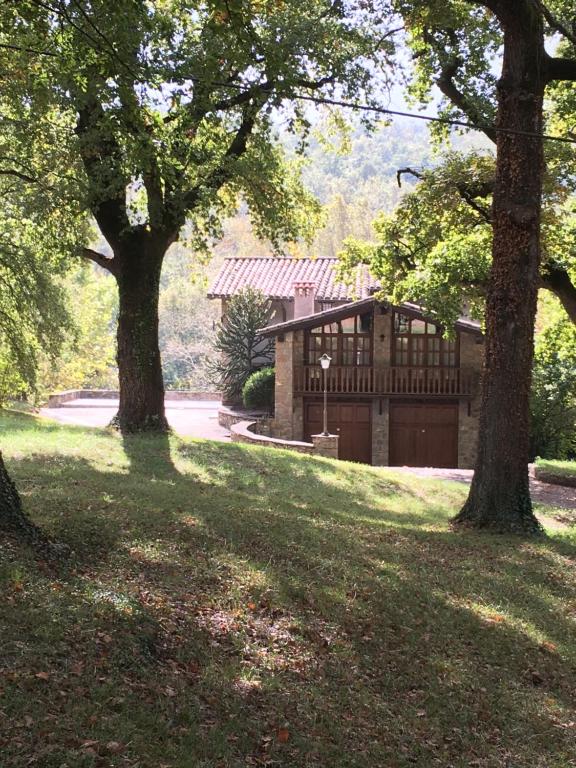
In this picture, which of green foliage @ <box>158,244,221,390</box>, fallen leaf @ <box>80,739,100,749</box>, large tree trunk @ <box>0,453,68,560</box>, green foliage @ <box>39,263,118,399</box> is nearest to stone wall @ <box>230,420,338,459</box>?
large tree trunk @ <box>0,453,68,560</box>

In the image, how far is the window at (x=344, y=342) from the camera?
93.8 ft

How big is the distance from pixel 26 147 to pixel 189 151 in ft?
9.67

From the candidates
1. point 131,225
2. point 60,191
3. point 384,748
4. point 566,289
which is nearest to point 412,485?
point 566,289

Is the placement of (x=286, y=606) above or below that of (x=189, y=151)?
below

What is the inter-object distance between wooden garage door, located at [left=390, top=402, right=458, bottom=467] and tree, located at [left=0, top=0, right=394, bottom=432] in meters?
12.1

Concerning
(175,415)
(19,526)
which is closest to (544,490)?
(19,526)

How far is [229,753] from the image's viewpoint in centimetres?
381

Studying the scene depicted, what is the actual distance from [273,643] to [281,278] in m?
32.7

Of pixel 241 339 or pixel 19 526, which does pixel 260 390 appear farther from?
pixel 19 526

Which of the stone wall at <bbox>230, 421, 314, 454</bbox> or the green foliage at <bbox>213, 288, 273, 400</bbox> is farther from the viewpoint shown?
the green foliage at <bbox>213, 288, 273, 400</bbox>

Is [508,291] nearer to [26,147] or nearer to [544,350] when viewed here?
[26,147]

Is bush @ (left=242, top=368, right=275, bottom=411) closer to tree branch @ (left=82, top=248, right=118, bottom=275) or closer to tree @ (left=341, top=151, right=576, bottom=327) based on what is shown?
tree @ (left=341, top=151, right=576, bottom=327)

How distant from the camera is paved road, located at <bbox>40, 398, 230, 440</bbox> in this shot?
27.8 meters

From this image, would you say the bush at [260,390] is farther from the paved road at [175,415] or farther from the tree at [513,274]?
the tree at [513,274]
